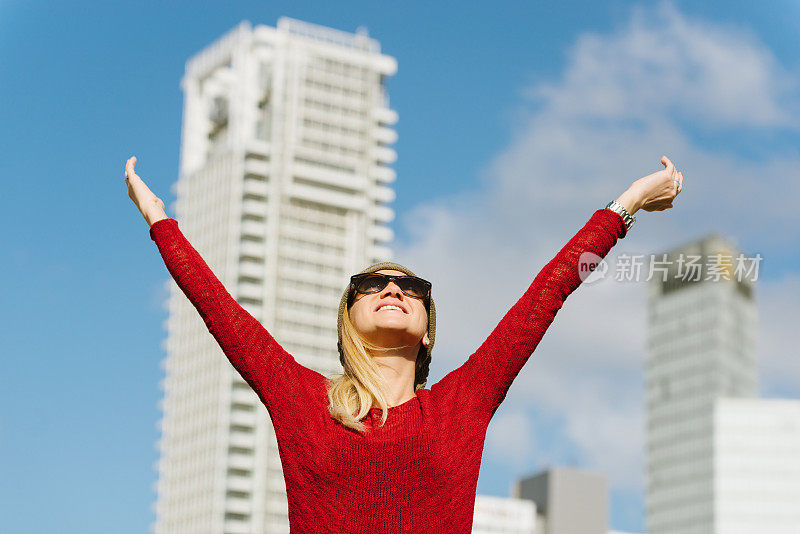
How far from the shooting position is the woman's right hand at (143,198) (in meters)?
5.75

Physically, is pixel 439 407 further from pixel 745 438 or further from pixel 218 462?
pixel 745 438

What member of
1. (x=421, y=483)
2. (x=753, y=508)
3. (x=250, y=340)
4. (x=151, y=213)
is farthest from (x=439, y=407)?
(x=753, y=508)

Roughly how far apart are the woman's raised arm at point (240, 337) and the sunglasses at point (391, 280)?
0.43 meters

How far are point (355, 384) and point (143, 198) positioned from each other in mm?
1321

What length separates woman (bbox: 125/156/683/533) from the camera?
5.16 metres

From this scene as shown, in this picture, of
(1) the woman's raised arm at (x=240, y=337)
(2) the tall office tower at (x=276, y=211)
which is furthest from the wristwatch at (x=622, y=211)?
(2) the tall office tower at (x=276, y=211)

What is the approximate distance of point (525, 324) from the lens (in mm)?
5391

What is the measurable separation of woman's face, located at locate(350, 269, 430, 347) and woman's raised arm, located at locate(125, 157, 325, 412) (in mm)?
312

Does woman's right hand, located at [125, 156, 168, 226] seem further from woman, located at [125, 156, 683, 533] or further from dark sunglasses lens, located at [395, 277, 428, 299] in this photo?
dark sunglasses lens, located at [395, 277, 428, 299]

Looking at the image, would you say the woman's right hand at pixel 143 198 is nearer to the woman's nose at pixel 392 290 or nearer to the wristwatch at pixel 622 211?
the woman's nose at pixel 392 290

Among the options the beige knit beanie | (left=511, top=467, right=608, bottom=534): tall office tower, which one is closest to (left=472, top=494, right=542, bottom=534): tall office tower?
(left=511, top=467, right=608, bottom=534): tall office tower

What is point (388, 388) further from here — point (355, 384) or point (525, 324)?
point (525, 324)

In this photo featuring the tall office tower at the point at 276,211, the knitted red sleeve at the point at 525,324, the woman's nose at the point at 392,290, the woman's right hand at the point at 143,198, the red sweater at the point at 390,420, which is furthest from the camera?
the tall office tower at the point at 276,211

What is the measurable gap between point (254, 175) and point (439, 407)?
128 meters
